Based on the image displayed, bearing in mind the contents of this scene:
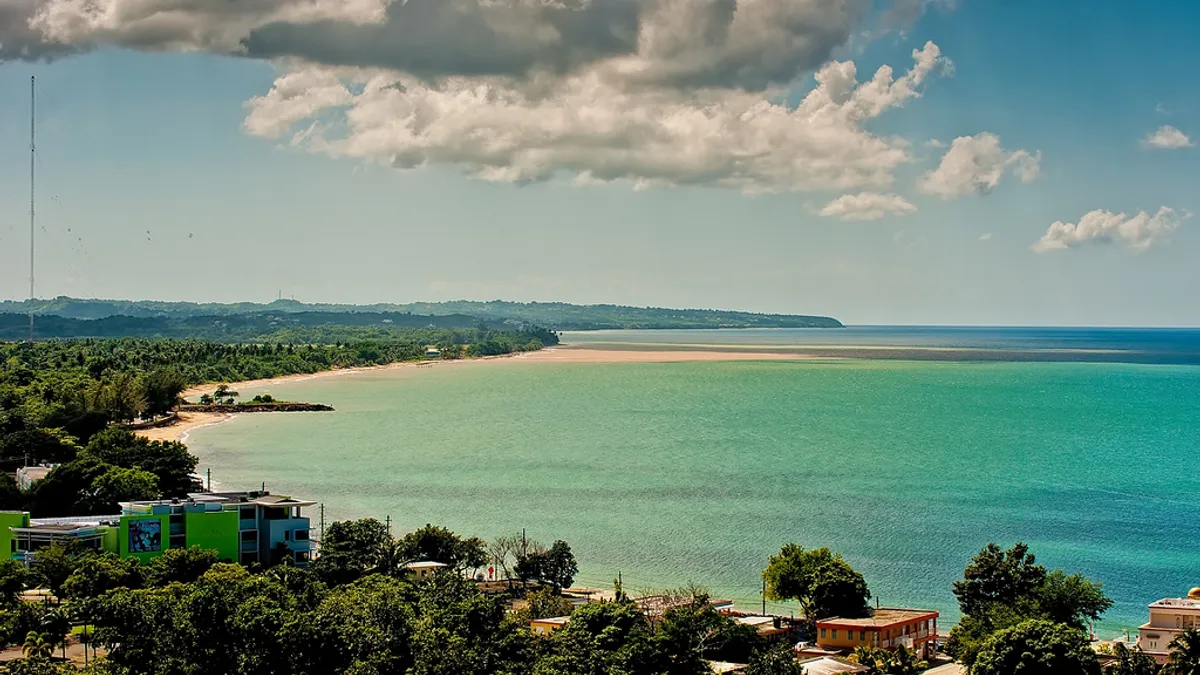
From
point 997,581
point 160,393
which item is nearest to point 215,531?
point 997,581

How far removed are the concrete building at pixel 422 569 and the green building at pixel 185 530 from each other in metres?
3.05

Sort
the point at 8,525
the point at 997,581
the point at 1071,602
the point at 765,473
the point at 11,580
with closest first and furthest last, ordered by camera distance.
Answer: the point at 1071,602 < the point at 11,580 < the point at 997,581 < the point at 8,525 < the point at 765,473

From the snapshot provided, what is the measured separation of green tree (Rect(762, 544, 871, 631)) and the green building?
11.3 m

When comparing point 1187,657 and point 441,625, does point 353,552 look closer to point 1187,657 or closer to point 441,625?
point 441,625

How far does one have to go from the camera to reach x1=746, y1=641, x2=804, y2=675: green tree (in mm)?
19297

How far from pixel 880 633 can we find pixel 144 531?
16.5 meters

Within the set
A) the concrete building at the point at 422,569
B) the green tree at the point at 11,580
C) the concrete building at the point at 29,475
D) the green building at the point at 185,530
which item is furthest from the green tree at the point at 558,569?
the concrete building at the point at 29,475

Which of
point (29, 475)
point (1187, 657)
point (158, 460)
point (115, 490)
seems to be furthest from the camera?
point (29, 475)

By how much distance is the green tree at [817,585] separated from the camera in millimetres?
25297

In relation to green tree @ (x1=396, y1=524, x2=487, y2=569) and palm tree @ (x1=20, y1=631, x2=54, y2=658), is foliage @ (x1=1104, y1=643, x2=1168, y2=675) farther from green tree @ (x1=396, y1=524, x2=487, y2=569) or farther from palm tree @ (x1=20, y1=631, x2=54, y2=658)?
palm tree @ (x1=20, y1=631, x2=54, y2=658)

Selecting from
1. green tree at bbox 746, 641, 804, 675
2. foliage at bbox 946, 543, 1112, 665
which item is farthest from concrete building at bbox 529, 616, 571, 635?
foliage at bbox 946, 543, 1112, 665

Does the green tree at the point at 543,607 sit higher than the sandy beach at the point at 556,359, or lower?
lower

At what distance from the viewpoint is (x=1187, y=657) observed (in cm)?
1867

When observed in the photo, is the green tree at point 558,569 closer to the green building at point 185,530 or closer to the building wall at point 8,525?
the green building at point 185,530
